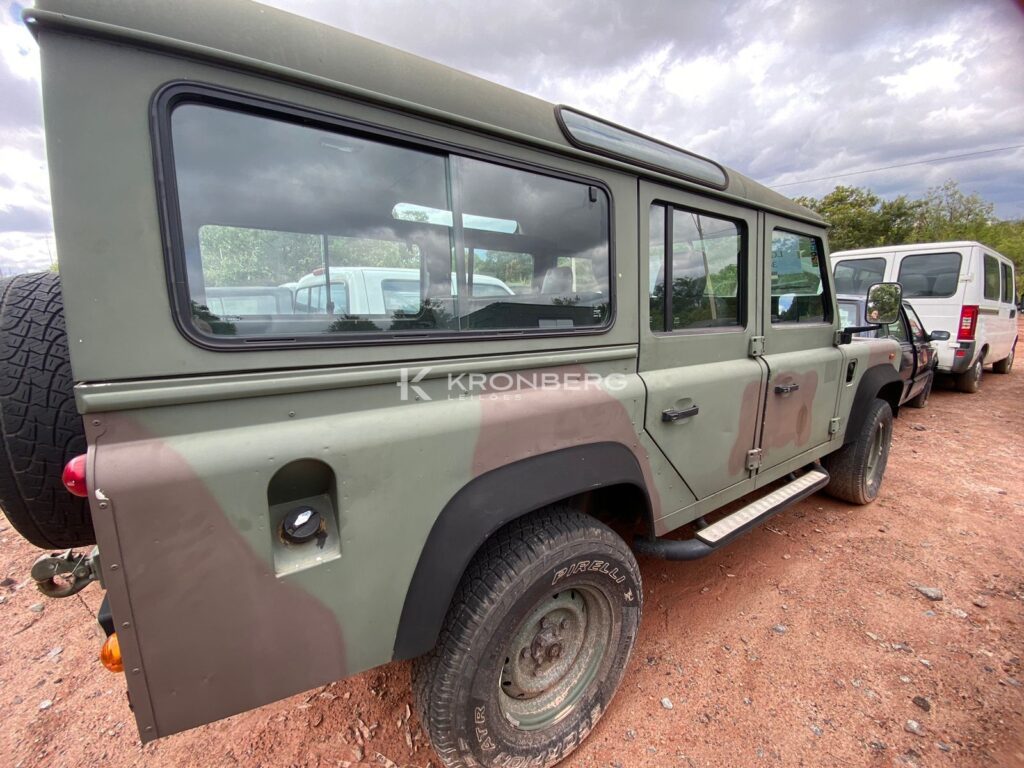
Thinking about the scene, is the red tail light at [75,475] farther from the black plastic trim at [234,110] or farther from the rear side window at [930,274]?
the rear side window at [930,274]

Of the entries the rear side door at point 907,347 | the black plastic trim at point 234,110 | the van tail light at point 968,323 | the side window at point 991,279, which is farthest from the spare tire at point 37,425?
the side window at point 991,279

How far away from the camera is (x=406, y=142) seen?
1.33m

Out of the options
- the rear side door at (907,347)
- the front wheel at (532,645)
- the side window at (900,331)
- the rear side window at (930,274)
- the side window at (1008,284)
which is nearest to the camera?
the front wheel at (532,645)

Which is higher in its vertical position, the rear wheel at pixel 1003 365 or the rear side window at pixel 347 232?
the rear side window at pixel 347 232

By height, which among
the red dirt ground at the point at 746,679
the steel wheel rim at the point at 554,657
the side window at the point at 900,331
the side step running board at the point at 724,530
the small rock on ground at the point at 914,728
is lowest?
the small rock on ground at the point at 914,728

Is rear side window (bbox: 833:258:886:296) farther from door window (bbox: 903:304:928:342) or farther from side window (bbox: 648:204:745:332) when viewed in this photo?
side window (bbox: 648:204:745:332)

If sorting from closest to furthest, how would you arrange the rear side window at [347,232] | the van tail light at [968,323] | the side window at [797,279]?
the rear side window at [347,232] < the side window at [797,279] < the van tail light at [968,323]

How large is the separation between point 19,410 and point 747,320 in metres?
2.89

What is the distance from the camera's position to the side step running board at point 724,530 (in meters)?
2.15

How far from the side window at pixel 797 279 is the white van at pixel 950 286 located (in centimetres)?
576

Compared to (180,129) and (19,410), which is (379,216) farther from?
(19,410)

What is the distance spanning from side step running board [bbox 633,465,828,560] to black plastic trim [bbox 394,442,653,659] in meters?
0.78

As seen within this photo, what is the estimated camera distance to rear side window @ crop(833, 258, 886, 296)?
779 cm

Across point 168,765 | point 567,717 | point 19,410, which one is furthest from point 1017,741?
point 19,410
